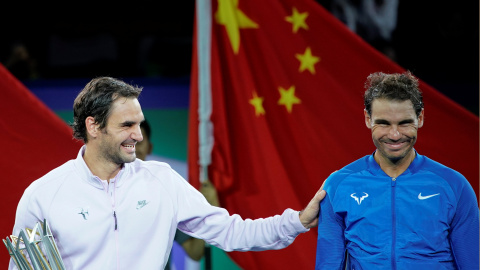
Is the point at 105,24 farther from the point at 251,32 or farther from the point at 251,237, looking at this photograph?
the point at 251,237

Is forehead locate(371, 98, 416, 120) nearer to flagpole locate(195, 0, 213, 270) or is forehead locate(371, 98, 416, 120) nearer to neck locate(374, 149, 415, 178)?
neck locate(374, 149, 415, 178)

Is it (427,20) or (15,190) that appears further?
(427,20)

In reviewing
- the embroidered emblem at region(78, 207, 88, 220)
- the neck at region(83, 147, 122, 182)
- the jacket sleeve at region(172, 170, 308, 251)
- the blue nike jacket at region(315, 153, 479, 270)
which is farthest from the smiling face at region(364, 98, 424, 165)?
the embroidered emblem at region(78, 207, 88, 220)

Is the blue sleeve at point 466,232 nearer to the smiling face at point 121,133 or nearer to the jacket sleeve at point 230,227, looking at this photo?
the jacket sleeve at point 230,227

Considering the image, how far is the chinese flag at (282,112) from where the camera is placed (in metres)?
4.11

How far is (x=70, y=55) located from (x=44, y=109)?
257cm

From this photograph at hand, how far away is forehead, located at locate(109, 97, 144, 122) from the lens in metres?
3.19

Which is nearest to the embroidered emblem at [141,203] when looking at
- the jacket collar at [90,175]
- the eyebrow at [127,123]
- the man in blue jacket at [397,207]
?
the jacket collar at [90,175]

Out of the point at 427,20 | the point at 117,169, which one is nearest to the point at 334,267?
the point at 117,169

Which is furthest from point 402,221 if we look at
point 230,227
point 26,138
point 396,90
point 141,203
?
point 26,138

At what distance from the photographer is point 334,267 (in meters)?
3.02

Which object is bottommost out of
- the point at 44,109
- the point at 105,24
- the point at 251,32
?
the point at 44,109

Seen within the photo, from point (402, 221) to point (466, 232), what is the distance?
24 centimetres

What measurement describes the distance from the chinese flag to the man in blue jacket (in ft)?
3.44
